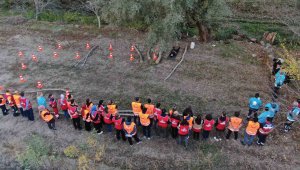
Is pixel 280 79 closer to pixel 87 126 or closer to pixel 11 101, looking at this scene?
pixel 87 126

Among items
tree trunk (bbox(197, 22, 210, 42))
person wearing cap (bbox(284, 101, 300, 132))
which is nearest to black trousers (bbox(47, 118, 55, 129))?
person wearing cap (bbox(284, 101, 300, 132))

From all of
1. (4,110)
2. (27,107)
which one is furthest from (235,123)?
(4,110)

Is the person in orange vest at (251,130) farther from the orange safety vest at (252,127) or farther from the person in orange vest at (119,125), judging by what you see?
the person in orange vest at (119,125)

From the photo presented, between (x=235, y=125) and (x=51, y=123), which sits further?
(x=51, y=123)

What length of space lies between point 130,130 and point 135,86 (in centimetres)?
496

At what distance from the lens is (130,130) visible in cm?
1373

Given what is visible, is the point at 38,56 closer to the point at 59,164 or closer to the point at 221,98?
the point at 59,164

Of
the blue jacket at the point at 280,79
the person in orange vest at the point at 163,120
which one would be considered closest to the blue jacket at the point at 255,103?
Result: the blue jacket at the point at 280,79

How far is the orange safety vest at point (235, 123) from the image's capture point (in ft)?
45.1

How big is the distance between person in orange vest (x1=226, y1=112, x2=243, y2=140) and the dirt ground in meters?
0.38

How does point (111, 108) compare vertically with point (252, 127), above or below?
above

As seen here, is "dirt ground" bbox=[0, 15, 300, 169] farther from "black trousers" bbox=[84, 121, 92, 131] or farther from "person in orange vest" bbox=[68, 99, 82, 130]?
"person in orange vest" bbox=[68, 99, 82, 130]

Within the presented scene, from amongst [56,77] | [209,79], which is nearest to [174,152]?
[209,79]

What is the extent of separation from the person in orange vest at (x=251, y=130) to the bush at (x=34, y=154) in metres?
8.38
